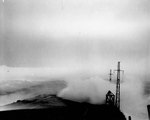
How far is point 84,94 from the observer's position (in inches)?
2132

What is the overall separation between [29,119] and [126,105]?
2558 inches

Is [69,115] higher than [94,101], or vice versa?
[69,115]

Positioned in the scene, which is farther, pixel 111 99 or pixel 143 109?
pixel 143 109

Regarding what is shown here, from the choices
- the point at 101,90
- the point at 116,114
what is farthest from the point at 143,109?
the point at 116,114

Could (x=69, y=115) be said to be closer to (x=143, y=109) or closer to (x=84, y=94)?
(x=84, y=94)

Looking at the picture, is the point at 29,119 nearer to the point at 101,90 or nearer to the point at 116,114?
the point at 116,114

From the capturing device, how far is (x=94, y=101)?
162 ft

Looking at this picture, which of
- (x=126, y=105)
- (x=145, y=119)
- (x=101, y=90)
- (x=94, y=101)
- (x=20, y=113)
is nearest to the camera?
(x=20, y=113)

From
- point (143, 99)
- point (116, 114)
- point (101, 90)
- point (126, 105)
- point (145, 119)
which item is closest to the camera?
point (116, 114)

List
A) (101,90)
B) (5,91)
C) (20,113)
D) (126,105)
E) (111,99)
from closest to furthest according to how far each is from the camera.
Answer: (20,113)
(111,99)
(101,90)
(126,105)
(5,91)

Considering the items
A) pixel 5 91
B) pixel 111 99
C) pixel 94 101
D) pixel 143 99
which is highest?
pixel 111 99

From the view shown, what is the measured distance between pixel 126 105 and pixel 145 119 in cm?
1259

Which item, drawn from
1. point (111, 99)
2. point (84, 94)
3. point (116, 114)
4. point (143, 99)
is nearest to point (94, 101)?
point (84, 94)

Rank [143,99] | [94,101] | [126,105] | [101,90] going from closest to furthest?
[94,101] → [101,90] → [126,105] → [143,99]
